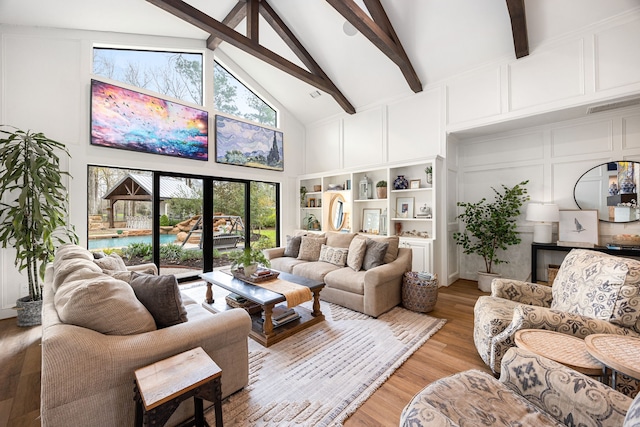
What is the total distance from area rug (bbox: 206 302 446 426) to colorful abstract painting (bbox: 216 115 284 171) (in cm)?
355

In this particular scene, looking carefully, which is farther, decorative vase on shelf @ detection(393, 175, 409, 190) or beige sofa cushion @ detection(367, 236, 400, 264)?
decorative vase on shelf @ detection(393, 175, 409, 190)

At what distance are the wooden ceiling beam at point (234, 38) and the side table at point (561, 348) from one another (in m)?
4.43

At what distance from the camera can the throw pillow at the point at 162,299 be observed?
5.26 feet

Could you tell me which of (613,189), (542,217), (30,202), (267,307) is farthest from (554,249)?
(30,202)

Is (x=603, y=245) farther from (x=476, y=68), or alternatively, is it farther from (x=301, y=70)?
(x=301, y=70)

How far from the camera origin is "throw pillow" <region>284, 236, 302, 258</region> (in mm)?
4469

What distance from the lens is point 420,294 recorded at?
3.19 meters

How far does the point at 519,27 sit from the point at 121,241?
20.2ft

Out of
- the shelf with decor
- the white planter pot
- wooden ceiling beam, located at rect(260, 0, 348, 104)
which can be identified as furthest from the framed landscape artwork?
wooden ceiling beam, located at rect(260, 0, 348, 104)

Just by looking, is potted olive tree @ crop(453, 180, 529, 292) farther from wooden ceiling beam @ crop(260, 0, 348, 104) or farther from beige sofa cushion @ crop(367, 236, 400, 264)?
wooden ceiling beam @ crop(260, 0, 348, 104)

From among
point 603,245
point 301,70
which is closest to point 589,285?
point 603,245

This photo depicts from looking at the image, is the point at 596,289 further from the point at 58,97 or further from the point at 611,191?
the point at 58,97

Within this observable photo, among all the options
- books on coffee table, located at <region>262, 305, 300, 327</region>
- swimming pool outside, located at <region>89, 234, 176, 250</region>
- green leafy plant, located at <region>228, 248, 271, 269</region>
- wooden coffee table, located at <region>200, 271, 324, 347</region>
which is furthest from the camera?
swimming pool outside, located at <region>89, 234, 176, 250</region>

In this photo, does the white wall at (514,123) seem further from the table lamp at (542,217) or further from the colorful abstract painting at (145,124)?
the colorful abstract painting at (145,124)
